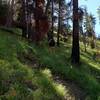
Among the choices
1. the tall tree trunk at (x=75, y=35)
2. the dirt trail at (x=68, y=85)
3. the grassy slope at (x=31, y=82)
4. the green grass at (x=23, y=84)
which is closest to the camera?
the green grass at (x=23, y=84)

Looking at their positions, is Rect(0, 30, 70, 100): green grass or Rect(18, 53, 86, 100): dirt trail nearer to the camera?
Rect(0, 30, 70, 100): green grass

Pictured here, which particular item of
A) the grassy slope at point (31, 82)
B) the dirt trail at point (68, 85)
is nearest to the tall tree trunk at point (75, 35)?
the dirt trail at point (68, 85)

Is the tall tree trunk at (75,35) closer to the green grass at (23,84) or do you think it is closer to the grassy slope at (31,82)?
the grassy slope at (31,82)

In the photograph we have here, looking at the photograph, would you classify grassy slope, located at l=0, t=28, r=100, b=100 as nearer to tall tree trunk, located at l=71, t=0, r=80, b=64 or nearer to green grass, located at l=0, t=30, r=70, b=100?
green grass, located at l=0, t=30, r=70, b=100

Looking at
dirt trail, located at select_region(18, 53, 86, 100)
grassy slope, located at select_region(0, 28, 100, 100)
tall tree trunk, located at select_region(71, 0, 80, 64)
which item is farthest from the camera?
tall tree trunk, located at select_region(71, 0, 80, 64)

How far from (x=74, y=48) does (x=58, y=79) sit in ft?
22.3

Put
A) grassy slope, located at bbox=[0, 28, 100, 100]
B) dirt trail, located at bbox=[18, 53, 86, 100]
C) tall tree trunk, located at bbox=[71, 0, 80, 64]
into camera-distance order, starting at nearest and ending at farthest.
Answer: grassy slope, located at bbox=[0, 28, 100, 100]
dirt trail, located at bbox=[18, 53, 86, 100]
tall tree trunk, located at bbox=[71, 0, 80, 64]

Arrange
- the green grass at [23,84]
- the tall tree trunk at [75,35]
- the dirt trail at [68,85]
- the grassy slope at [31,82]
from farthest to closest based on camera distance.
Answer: the tall tree trunk at [75,35], the dirt trail at [68,85], the grassy slope at [31,82], the green grass at [23,84]

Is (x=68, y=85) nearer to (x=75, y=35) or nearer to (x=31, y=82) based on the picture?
(x=31, y=82)

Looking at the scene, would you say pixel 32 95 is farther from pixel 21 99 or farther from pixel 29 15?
pixel 29 15

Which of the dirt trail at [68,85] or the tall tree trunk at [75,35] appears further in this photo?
the tall tree trunk at [75,35]

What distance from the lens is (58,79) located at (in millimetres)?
11578

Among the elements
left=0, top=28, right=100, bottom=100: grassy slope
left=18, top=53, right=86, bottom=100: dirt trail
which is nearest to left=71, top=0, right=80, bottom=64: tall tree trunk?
left=18, top=53, right=86, bottom=100: dirt trail

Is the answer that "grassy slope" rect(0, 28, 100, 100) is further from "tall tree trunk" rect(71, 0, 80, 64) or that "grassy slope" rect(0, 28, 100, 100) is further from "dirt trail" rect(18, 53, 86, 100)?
"tall tree trunk" rect(71, 0, 80, 64)
